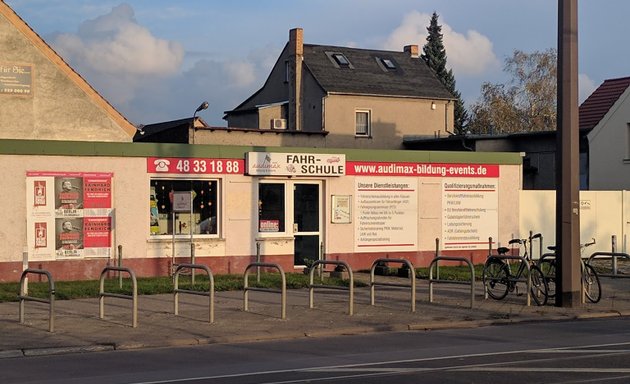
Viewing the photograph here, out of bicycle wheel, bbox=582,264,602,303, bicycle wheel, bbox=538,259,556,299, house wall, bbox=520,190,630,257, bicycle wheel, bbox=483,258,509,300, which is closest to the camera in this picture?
bicycle wheel, bbox=538,259,556,299

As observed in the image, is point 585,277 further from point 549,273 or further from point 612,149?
point 612,149

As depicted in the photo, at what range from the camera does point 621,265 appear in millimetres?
29375

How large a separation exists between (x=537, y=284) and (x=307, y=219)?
8.09m

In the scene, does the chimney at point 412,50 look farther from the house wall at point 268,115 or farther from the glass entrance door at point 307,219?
the glass entrance door at point 307,219

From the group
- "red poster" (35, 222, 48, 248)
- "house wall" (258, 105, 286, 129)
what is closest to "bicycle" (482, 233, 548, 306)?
"red poster" (35, 222, 48, 248)

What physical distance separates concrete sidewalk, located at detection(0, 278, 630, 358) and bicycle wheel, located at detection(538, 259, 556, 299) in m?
0.57

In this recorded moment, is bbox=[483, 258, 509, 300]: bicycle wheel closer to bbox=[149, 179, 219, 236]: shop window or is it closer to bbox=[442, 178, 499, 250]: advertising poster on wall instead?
bbox=[442, 178, 499, 250]: advertising poster on wall

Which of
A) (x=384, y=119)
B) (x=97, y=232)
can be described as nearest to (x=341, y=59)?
(x=384, y=119)

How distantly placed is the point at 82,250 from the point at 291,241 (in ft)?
17.8

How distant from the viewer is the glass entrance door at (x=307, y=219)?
25.6m

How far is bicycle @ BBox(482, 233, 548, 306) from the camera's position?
19.0 m

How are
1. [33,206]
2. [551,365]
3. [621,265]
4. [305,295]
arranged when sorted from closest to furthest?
[551,365] → [305,295] → [33,206] → [621,265]

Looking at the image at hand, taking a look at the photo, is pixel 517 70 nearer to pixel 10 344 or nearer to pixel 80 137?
pixel 80 137

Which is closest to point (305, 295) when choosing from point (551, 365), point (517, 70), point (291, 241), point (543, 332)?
point (291, 241)
